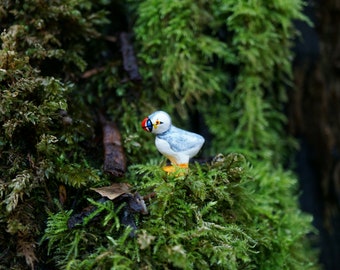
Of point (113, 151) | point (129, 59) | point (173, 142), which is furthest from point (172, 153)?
point (129, 59)

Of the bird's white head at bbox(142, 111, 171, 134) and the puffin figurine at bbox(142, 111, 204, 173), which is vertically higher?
the bird's white head at bbox(142, 111, 171, 134)

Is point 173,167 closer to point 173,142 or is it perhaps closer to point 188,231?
point 173,142

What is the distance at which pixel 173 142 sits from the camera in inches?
53.7

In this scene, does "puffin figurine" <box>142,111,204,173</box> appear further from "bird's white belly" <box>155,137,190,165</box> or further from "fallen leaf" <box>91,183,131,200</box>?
"fallen leaf" <box>91,183,131,200</box>

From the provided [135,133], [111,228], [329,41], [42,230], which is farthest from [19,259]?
[329,41]

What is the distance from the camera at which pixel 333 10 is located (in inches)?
83.7

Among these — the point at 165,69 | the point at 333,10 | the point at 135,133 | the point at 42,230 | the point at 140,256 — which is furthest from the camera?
the point at 333,10

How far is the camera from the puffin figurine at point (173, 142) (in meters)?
1.36

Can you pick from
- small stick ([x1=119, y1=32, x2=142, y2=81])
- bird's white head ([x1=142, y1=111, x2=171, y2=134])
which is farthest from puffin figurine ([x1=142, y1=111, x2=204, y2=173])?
small stick ([x1=119, y1=32, x2=142, y2=81])

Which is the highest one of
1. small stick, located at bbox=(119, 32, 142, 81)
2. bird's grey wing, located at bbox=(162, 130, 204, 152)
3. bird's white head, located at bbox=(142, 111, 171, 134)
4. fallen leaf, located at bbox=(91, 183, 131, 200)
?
small stick, located at bbox=(119, 32, 142, 81)

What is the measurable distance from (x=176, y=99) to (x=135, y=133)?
12.0 inches

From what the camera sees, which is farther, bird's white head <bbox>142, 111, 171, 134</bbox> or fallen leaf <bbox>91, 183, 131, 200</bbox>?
A: bird's white head <bbox>142, 111, 171, 134</bbox>

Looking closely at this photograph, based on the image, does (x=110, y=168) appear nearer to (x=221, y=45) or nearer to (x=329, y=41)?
(x=221, y=45)

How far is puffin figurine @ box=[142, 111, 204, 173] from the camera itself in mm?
1363
